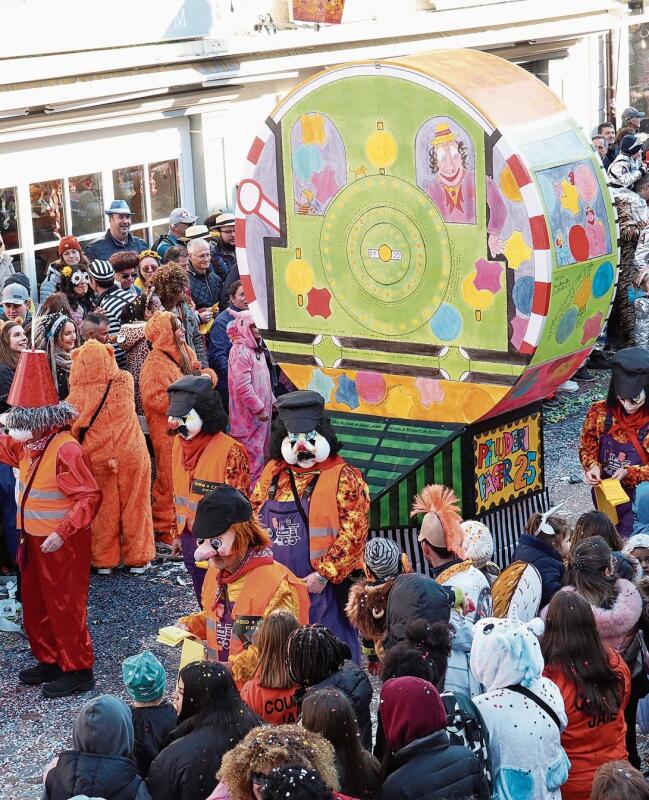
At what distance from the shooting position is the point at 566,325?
25.5 ft

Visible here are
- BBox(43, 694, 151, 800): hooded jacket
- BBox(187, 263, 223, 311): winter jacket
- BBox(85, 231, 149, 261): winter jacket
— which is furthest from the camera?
BBox(85, 231, 149, 261): winter jacket

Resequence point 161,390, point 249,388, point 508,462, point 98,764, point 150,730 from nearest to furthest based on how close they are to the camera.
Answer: point 98,764, point 150,730, point 508,462, point 161,390, point 249,388

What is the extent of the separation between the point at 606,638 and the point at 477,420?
2337 mm

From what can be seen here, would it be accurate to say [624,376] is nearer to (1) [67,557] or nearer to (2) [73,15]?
(1) [67,557]

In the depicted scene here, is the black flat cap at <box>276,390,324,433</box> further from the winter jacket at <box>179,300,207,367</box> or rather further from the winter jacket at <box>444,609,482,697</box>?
the winter jacket at <box>179,300,207,367</box>

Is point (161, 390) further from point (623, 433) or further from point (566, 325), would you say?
point (623, 433)

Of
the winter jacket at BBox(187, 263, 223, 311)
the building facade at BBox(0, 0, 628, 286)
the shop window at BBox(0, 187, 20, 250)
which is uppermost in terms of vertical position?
the building facade at BBox(0, 0, 628, 286)

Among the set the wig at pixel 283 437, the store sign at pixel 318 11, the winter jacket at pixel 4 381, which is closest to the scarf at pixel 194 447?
the wig at pixel 283 437

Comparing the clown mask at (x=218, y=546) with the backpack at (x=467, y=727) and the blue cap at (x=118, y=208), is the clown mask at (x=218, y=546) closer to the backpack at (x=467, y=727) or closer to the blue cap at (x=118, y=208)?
the backpack at (x=467, y=727)

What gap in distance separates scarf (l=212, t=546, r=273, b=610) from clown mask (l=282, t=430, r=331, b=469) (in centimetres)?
103

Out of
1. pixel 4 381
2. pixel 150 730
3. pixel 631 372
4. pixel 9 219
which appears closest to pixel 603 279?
pixel 631 372

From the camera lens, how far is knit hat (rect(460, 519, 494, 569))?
6.33 metres

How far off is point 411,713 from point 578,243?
386 cm

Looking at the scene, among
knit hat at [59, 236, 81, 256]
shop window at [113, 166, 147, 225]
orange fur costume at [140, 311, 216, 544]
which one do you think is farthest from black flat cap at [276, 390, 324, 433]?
shop window at [113, 166, 147, 225]
